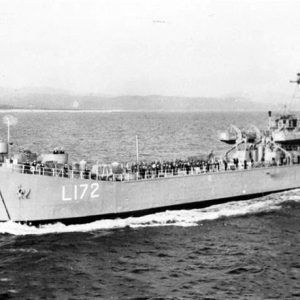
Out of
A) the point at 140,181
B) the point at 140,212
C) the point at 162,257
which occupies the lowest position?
the point at 162,257

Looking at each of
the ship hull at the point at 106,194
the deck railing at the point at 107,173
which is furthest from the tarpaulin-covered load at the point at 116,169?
the ship hull at the point at 106,194

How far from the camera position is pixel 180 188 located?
2841cm

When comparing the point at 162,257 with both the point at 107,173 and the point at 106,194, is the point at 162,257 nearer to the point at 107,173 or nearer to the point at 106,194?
the point at 106,194

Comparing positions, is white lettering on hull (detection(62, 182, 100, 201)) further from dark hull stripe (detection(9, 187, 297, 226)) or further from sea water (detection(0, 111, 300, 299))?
sea water (detection(0, 111, 300, 299))

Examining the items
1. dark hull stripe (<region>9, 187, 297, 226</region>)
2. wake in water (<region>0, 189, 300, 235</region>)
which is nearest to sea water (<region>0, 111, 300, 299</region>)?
wake in water (<region>0, 189, 300, 235</region>)

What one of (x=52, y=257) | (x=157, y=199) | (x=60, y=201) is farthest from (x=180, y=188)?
(x=52, y=257)

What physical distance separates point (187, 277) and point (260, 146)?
62.2 ft

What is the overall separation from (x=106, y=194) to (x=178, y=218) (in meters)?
4.33

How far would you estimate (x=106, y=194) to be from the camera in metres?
25.3

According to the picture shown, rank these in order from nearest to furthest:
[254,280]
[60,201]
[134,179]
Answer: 1. [254,280]
2. [60,201]
3. [134,179]

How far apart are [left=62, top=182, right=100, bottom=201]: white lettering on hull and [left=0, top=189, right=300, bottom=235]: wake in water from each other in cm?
138

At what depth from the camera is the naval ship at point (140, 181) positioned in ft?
76.7

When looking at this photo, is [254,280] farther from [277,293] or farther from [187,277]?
[187,277]

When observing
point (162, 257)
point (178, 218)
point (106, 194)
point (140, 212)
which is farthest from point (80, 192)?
point (162, 257)
